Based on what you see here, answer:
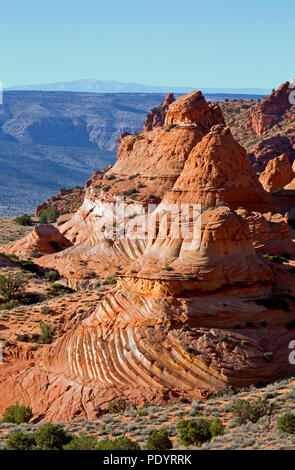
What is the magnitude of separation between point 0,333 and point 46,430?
19.9 m

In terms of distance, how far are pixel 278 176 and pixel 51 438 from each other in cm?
5470

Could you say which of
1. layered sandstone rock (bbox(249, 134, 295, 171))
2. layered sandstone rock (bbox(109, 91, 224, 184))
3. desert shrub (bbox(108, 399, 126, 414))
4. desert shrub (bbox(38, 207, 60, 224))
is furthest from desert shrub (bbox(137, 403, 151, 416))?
layered sandstone rock (bbox(249, 134, 295, 171))

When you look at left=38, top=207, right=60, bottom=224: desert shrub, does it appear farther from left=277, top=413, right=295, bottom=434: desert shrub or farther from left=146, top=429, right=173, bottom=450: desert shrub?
left=277, top=413, right=295, bottom=434: desert shrub

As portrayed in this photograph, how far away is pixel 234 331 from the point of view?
31.4 meters

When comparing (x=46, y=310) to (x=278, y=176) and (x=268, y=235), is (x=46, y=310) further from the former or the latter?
(x=278, y=176)

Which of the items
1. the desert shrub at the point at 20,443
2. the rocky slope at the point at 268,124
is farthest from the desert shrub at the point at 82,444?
the rocky slope at the point at 268,124

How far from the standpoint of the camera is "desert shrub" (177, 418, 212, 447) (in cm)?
2094

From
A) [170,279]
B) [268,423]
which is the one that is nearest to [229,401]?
[268,423]

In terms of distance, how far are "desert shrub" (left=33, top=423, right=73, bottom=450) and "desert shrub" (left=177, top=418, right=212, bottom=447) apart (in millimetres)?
4012

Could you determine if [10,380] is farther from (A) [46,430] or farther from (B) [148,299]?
(A) [46,430]

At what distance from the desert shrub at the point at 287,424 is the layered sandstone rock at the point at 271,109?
10788 centimetres

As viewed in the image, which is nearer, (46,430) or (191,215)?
(46,430)

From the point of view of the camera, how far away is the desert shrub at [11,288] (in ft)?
169

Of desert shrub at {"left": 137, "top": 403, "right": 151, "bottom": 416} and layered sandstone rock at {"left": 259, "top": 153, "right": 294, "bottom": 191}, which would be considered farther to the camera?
layered sandstone rock at {"left": 259, "top": 153, "right": 294, "bottom": 191}
